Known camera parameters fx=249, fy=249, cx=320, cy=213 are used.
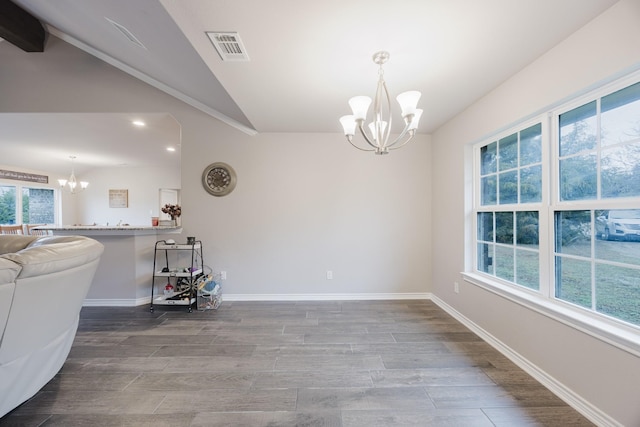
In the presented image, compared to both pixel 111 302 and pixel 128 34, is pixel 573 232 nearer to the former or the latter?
pixel 128 34

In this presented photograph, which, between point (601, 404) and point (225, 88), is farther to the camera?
point (225, 88)

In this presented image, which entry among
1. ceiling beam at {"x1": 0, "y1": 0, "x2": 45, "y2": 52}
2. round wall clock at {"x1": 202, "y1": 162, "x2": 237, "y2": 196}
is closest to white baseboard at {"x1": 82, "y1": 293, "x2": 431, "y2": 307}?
round wall clock at {"x1": 202, "y1": 162, "x2": 237, "y2": 196}

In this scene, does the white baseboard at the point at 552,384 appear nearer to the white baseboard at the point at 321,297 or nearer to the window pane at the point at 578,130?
the white baseboard at the point at 321,297

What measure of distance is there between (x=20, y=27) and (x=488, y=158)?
5.30 m

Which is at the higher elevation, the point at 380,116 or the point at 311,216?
the point at 380,116

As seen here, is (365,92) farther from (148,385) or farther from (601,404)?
(148,385)

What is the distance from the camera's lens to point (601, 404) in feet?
4.65

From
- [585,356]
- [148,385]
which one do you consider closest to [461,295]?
[585,356]

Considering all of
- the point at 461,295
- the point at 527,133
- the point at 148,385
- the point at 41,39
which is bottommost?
the point at 148,385

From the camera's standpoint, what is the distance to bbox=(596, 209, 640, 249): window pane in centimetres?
139

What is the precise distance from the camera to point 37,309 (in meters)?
1.45

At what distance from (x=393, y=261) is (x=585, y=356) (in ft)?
7.04

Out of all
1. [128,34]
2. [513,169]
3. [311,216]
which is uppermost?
[128,34]

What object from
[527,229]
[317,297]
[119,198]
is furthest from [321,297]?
[119,198]
